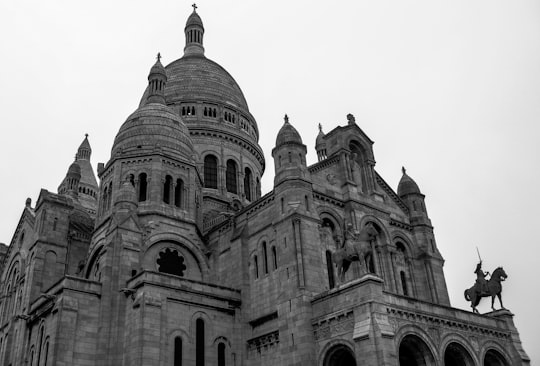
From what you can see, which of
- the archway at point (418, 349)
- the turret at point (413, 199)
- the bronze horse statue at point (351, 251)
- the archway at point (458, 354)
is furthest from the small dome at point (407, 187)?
the archway at point (418, 349)

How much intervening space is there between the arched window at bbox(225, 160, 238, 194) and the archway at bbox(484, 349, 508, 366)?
1117 inches

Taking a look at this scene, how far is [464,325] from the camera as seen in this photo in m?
31.3

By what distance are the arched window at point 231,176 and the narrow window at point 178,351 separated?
2333 centimetres

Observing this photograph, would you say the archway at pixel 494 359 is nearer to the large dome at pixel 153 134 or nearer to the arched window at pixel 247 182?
the large dome at pixel 153 134

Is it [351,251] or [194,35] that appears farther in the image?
[194,35]

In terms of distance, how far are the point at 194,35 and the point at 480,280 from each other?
4663cm

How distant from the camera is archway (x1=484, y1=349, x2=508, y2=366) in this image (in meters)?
32.5

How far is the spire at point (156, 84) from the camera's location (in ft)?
158

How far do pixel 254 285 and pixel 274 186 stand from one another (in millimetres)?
6526

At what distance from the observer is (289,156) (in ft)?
118

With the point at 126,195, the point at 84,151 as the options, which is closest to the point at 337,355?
the point at 126,195

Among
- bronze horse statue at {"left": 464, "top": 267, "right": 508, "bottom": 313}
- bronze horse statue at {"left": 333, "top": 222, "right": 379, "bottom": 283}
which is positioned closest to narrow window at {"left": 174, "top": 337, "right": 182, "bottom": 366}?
bronze horse statue at {"left": 333, "top": 222, "right": 379, "bottom": 283}

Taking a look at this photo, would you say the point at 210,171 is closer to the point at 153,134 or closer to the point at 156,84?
the point at 156,84

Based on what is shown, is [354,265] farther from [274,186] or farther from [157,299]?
[157,299]
